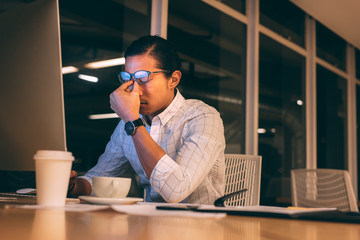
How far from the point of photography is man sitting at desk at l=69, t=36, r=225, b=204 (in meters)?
1.47

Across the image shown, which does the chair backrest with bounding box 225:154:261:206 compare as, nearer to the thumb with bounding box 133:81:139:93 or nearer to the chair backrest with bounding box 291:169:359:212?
the thumb with bounding box 133:81:139:93

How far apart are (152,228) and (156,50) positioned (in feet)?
4.27

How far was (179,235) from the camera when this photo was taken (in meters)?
0.53

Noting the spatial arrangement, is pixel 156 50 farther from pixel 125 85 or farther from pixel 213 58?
pixel 213 58

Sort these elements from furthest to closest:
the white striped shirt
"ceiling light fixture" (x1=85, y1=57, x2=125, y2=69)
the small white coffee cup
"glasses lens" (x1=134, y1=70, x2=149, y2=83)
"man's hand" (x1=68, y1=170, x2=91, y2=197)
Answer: "ceiling light fixture" (x1=85, y1=57, x2=125, y2=69) → "glasses lens" (x1=134, y1=70, x2=149, y2=83) → "man's hand" (x1=68, y1=170, x2=91, y2=197) → the white striped shirt → the small white coffee cup

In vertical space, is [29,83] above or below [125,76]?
below

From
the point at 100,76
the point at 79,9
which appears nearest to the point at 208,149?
the point at 100,76

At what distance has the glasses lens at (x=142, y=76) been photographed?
5.61 feet

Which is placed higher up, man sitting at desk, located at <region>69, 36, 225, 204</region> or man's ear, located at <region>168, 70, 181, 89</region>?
man's ear, located at <region>168, 70, 181, 89</region>

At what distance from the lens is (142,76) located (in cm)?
173

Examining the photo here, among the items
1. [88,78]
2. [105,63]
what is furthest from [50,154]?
[105,63]

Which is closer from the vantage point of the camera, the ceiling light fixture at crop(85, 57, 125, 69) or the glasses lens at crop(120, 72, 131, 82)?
the glasses lens at crop(120, 72, 131, 82)

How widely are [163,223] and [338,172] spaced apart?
2.37 metres

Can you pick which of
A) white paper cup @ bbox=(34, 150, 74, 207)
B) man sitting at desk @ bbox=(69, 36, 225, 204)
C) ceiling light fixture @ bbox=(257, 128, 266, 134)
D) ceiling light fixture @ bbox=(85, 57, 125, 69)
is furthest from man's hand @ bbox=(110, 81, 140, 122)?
ceiling light fixture @ bbox=(257, 128, 266, 134)
